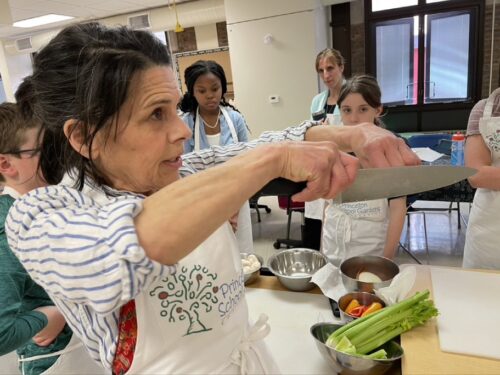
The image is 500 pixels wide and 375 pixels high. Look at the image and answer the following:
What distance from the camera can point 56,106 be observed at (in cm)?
59

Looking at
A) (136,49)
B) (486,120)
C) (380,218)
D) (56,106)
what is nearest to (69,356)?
(56,106)

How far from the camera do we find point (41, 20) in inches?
257

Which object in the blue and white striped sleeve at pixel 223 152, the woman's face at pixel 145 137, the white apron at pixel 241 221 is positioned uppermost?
the woman's face at pixel 145 137

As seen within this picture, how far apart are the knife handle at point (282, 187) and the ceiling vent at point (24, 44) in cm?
855

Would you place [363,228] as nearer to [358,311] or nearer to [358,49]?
[358,311]

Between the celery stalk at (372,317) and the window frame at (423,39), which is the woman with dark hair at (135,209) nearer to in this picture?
the celery stalk at (372,317)

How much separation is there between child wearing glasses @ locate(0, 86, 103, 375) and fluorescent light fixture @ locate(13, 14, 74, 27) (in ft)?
20.8

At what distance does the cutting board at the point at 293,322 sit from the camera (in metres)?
1.08

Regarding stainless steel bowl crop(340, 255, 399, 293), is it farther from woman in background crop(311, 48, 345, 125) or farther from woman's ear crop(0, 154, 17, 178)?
woman in background crop(311, 48, 345, 125)

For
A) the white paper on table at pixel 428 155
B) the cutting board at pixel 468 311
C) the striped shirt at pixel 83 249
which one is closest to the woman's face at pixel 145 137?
the striped shirt at pixel 83 249

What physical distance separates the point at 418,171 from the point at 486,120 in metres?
1.16

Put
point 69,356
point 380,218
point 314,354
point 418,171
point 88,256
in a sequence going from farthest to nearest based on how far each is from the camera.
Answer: point 380,218
point 314,354
point 69,356
point 418,171
point 88,256

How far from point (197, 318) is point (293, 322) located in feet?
2.32

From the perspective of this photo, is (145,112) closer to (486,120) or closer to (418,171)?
(418,171)
